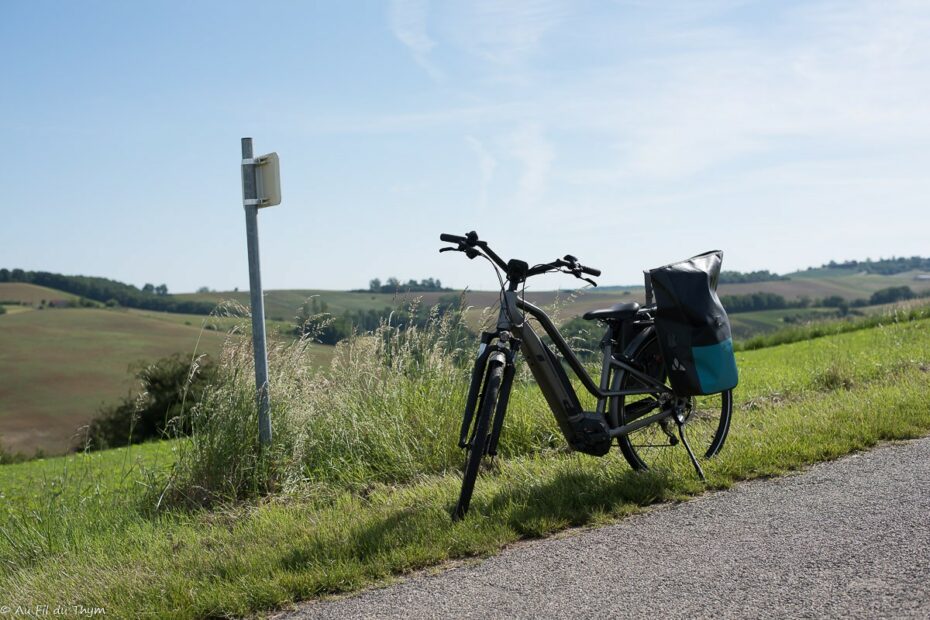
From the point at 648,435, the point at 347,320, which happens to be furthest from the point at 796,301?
the point at 648,435

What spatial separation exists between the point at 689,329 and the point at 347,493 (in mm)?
2797

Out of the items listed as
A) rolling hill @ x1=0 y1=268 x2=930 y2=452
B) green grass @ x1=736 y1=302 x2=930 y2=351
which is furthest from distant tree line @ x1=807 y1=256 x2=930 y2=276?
green grass @ x1=736 y1=302 x2=930 y2=351

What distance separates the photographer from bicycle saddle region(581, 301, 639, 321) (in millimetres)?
6102

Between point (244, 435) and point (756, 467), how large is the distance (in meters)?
4.07

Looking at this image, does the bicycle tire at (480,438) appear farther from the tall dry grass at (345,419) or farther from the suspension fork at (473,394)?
the tall dry grass at (345,419)

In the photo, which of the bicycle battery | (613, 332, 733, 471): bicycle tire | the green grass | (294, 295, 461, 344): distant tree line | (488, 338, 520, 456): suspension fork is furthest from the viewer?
the green grass

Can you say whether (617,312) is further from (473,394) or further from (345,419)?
(345,419)

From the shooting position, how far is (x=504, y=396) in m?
5.33

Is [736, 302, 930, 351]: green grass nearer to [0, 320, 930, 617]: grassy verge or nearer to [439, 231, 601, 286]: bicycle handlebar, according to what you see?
[0, 320, 930, 617]: grassy verge

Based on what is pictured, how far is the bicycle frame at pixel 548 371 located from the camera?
211 inches

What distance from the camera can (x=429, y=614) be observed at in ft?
12.6

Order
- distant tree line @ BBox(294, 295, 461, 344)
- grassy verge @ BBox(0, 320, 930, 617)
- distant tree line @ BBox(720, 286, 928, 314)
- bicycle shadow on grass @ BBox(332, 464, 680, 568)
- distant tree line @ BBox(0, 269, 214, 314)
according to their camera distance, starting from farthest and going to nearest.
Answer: distant tree line @ BBox(0, 269, 214, 314)
distant tree line @ BBox(720, 286, 928, 314)
distant tree line @ BBox(294, 295, 461, 344)
bicycle shadow on grass @ BBox(332, 464, 680, 568)
grassy verge @ BBox(0, 320, 930, 617)

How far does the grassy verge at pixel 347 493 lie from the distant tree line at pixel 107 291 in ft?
322

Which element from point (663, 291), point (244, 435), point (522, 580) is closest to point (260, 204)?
point (244, 435)
